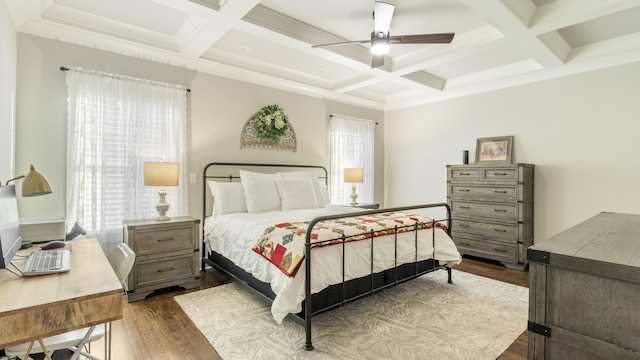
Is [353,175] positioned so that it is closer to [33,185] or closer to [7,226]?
[33,185]

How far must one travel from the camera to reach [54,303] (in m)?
1.17

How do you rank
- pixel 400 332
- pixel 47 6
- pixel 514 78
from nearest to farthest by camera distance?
pixel 400 332
pixel 47 6
pixel 514 78

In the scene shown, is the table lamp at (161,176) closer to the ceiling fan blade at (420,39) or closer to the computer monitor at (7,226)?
the computer monitor at (7,226)

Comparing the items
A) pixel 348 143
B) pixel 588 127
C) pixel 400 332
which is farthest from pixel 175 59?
pixel 588 127

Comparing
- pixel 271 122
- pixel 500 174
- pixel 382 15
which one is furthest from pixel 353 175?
pixel 382 15

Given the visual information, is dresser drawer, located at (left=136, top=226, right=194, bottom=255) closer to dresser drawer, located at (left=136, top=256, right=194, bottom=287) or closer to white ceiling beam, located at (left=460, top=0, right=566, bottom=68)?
dresser drawer, located at (left=136, top=256, right=194, bottom=287)

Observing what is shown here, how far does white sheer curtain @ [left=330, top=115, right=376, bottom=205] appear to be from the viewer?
545cm

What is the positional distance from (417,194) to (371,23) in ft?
11.1

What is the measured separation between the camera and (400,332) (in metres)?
2.39

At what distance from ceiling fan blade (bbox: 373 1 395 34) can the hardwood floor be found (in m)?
2.78

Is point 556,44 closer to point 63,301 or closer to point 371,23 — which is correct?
point 371,23

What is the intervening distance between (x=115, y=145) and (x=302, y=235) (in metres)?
2.41

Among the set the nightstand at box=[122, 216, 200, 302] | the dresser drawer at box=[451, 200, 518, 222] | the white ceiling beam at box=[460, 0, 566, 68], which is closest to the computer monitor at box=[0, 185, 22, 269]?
the nightstand at box=[122, 216, 200, 302]

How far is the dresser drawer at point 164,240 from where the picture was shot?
301cm
